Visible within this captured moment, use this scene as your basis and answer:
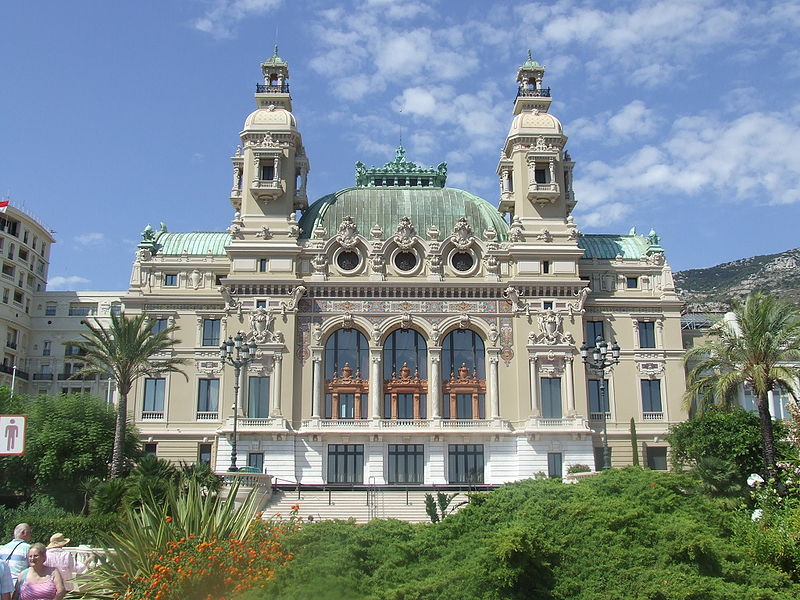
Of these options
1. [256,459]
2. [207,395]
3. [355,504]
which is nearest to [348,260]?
[207,395]

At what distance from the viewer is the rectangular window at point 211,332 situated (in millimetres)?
62344

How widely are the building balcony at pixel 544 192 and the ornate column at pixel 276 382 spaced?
71.1ft

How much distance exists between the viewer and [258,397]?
193ft

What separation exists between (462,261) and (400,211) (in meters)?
6.69

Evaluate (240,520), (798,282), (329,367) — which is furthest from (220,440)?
(798,282)

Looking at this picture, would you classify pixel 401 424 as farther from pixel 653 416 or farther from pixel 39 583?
pixel 39 583

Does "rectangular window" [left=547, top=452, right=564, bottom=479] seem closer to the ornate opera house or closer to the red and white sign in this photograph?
the ornate opera house

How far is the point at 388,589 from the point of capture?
2045cm

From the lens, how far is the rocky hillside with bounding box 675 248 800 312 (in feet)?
462

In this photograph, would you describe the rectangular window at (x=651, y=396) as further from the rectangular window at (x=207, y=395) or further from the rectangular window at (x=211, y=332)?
the rectangular window at (x=211, y=332)

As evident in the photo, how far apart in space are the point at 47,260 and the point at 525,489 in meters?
78.0

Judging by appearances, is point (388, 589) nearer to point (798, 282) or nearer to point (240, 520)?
point (240, 520)

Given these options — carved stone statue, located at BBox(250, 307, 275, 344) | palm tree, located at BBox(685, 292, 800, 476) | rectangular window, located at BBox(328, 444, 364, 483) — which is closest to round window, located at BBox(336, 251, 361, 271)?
carved stone statue, located at BBox(250, 307, 275, 344)

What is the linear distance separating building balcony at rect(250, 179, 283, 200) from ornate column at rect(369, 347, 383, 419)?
13.5 metres
